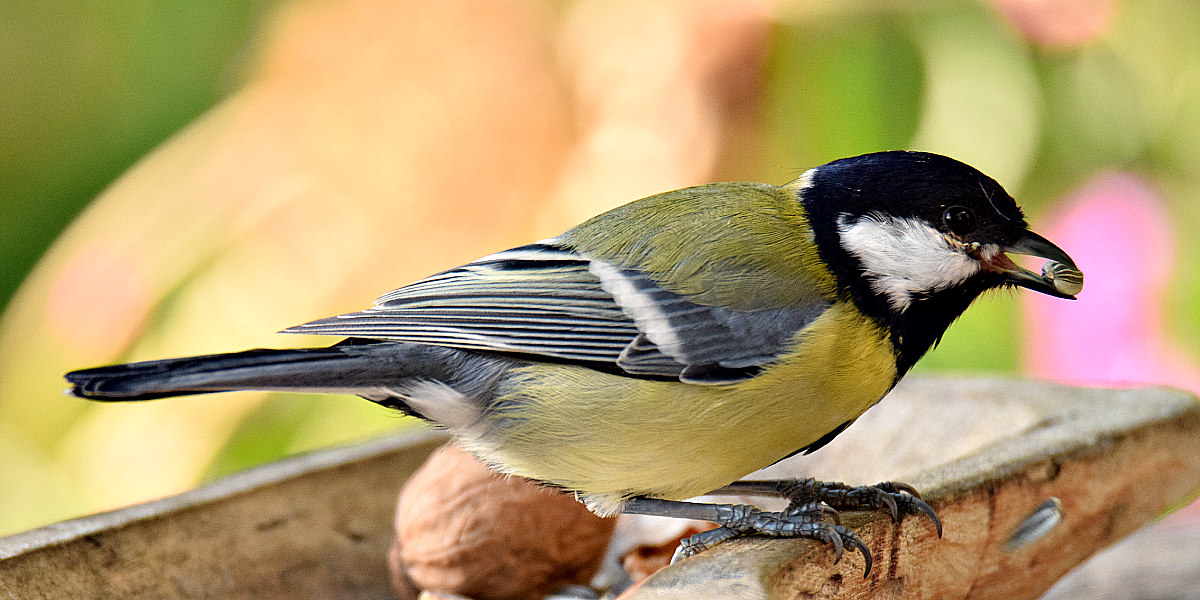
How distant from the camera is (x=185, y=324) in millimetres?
2180

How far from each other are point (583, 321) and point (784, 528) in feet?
0.92

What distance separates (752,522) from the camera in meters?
0.93

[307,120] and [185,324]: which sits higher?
[307,120]

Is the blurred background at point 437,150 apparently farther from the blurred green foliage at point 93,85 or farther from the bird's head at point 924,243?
the bird's head at point 924,243

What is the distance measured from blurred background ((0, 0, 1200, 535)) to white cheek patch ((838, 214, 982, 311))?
1096 mm

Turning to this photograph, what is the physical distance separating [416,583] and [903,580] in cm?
58

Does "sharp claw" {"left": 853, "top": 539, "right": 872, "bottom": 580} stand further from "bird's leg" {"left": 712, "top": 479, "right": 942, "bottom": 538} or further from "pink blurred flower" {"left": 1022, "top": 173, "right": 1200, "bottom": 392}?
"pink blurred flower" {"left": 1022, "top": 173, "right": 1200, "bottom": 392}

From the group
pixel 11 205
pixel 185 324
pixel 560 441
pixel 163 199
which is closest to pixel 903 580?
pixel 560 441

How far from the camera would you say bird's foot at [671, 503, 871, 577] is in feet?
2.75

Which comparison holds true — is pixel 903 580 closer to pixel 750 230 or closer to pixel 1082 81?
pixel 750 230

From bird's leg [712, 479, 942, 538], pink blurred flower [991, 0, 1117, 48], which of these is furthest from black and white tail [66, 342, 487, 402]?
pink blurred flower [991, 0, 1117, 48]

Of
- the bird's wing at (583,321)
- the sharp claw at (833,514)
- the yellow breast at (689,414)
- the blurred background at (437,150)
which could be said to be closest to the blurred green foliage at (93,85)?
the blurred background at (437,150)

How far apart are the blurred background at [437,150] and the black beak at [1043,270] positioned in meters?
1.03

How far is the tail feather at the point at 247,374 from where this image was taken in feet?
2.88
